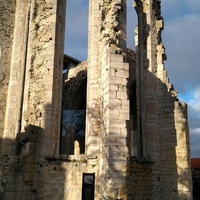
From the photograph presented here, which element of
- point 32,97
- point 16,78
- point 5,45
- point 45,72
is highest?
point 5,45

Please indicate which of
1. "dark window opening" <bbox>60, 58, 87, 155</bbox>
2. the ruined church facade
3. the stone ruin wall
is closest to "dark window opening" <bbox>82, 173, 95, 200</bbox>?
the ruined church facade

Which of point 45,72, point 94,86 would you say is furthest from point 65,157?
point 45,72

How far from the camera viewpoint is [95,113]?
8414 mm

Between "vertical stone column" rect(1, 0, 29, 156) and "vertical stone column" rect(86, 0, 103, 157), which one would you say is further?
"vertical stone column" rect(1, 0, 29, 156)

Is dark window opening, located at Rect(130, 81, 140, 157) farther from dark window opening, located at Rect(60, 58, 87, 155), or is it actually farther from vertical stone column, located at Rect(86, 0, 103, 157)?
vertical stone column, located at Rect(86, 0, 103, 157)

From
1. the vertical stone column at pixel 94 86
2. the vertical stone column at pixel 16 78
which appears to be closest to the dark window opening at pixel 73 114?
the vertical stone column at pixel 16 78

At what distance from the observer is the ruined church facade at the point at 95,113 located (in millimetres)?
7332

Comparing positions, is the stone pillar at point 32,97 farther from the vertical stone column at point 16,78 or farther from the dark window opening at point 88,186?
the dark window opening at point 88,186

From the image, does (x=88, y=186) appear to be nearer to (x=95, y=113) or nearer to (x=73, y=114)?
(x=95, y=113)

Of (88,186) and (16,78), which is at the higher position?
(16,78)

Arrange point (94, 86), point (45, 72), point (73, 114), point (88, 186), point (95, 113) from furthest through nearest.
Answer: point (73, 114), point (45, 72), point (94, 86), point (95, 113), point (88, 186)

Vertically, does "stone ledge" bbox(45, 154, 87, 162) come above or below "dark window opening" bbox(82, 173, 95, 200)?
above

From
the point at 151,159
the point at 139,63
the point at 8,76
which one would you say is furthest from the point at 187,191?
the point at 8,76

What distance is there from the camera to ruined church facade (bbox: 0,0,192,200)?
289 inches
